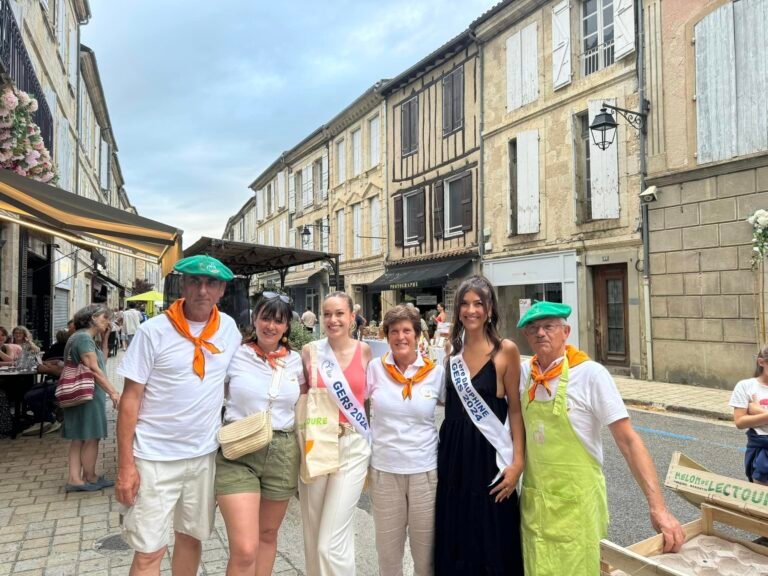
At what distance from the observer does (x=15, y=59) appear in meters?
7.53

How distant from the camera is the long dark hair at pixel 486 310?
103 inches

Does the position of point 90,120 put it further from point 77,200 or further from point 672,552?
point 672,552

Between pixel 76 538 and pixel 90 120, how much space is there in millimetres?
21473

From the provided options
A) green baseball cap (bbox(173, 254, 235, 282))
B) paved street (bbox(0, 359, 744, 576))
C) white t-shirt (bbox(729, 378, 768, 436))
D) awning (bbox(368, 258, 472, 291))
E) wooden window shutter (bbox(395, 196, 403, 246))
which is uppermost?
wooden window shutter (bbox(395, 196, 403, 246))

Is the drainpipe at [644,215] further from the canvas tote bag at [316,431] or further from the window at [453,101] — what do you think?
the canvas tote bag at [316,431]

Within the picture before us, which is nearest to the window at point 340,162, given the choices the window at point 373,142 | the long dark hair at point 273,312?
the window at point 373,142

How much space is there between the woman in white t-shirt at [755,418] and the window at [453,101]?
1503 cm

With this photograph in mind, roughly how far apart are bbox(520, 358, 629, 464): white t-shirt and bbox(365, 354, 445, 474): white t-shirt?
60 cm

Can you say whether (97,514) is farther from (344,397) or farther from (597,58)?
(597,58)

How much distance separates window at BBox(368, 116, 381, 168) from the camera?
22.6 meters

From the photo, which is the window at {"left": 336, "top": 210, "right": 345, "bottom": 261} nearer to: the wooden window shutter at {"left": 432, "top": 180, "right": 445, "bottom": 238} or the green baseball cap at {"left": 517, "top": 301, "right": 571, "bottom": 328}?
the wooden window shutter at {"left": 432, "top": 180, "right": 445, "bottom": 238}

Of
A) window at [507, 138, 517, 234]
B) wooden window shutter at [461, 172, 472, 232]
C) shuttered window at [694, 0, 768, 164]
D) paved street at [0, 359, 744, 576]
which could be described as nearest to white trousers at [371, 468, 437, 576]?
paved street at [0, 359, 744, 576]

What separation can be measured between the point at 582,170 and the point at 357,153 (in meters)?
12.8

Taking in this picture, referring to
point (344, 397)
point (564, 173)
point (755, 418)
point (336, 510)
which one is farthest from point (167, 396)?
point (564, 173)
